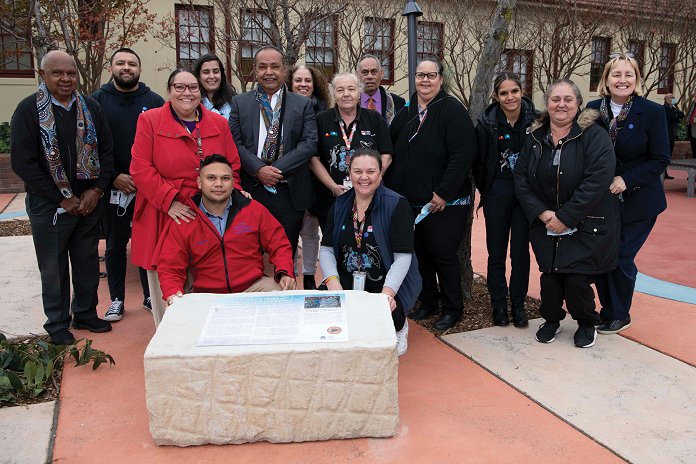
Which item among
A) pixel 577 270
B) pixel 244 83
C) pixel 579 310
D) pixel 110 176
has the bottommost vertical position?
pixel 579 310

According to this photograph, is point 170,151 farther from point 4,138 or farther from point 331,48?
point 331,48

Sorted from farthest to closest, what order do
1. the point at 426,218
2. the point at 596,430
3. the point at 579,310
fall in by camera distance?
the point at 426,218
the point at 579,310
the point at 596,430

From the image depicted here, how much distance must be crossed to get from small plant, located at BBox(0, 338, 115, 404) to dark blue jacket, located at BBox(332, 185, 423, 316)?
176 centimetres

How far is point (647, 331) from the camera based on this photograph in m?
4.58

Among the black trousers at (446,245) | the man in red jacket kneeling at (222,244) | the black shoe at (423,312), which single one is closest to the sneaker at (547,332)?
the black trousers at (446,245)

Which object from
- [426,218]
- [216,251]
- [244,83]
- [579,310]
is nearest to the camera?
[216,251]

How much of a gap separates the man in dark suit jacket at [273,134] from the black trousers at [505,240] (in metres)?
1.43

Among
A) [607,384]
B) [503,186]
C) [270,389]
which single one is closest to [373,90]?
[503,186]

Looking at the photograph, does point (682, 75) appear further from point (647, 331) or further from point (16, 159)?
point (16, 159)

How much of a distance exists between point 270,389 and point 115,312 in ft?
8.28

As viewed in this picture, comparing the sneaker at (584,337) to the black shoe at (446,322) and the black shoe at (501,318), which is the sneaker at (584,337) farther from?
the black shoe at (446,322)

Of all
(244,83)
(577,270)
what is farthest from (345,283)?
(244,83)

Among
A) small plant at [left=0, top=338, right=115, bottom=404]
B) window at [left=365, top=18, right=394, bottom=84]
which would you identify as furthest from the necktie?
window at [left=365, top=18, right=394, bottom=84]

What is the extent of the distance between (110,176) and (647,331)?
165 inches
